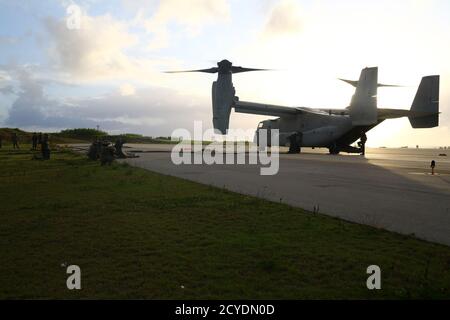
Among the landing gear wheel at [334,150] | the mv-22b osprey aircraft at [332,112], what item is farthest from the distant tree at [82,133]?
the landing gear wheel at [334,150]

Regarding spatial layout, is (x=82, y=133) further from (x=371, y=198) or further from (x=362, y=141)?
(x=371, y=198)

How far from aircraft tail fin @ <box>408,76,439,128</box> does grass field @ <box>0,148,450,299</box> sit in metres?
24.3

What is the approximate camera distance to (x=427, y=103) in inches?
1161

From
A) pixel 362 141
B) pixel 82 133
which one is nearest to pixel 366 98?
pixel 362 141

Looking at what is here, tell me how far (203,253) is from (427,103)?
28425 millimetres

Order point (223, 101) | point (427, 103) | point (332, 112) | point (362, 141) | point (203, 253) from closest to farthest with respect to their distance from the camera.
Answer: point (203, 253) < point (427, 103) < point (223, 101) < point (362, 141) < point (332, 112)

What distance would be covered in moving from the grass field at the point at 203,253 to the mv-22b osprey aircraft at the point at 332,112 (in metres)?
24.6

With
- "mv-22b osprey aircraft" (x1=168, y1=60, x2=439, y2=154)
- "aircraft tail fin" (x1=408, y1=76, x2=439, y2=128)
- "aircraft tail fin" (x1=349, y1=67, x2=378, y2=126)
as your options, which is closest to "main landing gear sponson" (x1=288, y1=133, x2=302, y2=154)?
"mv-22b osprey aircraft" (x1=168, y1=60, x2=439, y2=154)

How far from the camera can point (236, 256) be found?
5.58 metres

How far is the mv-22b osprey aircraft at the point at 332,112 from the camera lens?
29734 millimetres

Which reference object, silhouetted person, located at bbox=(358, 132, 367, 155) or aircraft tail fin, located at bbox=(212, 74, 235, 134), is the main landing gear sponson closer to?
silhouetted person, located at bbox=(358, 132, 367, 155)

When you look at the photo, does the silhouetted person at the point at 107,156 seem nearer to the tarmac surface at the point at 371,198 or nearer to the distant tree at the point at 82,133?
the tarmac surface at the point at 371,198
